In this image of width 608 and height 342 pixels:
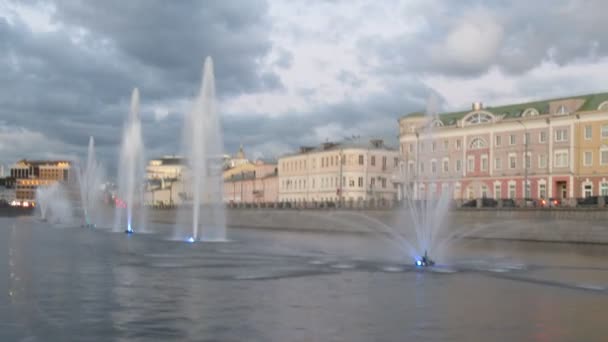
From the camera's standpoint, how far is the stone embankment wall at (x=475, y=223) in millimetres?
56906

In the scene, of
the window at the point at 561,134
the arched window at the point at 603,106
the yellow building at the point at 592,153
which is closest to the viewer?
the arched window at the point at 603,106

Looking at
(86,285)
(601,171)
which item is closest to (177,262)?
(86,285)

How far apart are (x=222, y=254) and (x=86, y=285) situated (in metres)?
15.3

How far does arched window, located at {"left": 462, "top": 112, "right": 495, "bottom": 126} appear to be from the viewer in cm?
8861

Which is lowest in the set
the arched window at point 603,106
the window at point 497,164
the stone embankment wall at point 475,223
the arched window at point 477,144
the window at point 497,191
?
the stone embankment wall at point 475,223

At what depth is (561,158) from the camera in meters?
79.5

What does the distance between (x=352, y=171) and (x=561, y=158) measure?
3915cm

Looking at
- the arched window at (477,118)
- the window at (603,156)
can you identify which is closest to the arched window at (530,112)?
the arched window at (477,118)

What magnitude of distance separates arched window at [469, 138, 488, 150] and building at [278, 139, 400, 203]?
61.4ft

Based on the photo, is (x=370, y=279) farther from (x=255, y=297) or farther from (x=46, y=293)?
(x=46, y=293)

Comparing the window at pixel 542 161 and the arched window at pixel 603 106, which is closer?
the arched window at pixel 603 106

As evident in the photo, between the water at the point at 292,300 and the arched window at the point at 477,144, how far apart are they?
53.8 meters

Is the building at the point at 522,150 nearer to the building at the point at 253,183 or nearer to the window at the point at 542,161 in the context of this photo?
the window at the point at 542,161

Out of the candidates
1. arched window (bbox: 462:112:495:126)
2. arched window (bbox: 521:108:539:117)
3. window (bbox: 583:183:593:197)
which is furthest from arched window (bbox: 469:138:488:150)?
window (bbox: 583:183:593:197)
